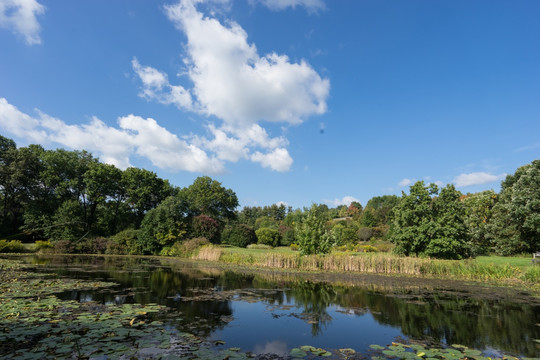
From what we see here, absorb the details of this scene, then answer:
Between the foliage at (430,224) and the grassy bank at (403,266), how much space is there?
239 centimetres

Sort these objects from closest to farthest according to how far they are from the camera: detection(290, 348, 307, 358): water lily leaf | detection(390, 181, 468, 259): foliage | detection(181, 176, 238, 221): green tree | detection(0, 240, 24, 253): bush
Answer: detection(290, 348, 307, 358): water lily leaf
detection(390, 181, 468, 259): foliage
detection(0, 240, 24, 253): bush
detection(181, 176, 238, 221): green tree

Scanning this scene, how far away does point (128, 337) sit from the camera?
21.7 ft

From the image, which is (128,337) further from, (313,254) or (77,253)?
→ (77,253)

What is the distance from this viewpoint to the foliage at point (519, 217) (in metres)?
29.4

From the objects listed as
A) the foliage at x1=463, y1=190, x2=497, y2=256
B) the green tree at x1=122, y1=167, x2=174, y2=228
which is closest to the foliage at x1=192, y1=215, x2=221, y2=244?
the green tree at x1=122, y1=167, x2=174, y2=228

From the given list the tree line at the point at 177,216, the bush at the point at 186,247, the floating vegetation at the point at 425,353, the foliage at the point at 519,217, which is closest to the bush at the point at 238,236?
the tree line at the point at 177,216

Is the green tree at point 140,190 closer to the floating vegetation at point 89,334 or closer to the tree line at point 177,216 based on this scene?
the tree line at point 177,216

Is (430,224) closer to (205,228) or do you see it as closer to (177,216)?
(205,228)

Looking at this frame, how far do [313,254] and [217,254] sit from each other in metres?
11.4

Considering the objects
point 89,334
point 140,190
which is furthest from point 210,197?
point 89,334

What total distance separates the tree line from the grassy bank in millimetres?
1831

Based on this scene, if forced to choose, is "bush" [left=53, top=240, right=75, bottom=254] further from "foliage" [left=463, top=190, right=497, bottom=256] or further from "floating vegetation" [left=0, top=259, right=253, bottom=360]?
"foliage" [left=463, top=190, right=497, bottom=256]

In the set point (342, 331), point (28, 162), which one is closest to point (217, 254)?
point (342, 331)

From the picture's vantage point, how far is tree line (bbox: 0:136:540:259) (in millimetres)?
24609
